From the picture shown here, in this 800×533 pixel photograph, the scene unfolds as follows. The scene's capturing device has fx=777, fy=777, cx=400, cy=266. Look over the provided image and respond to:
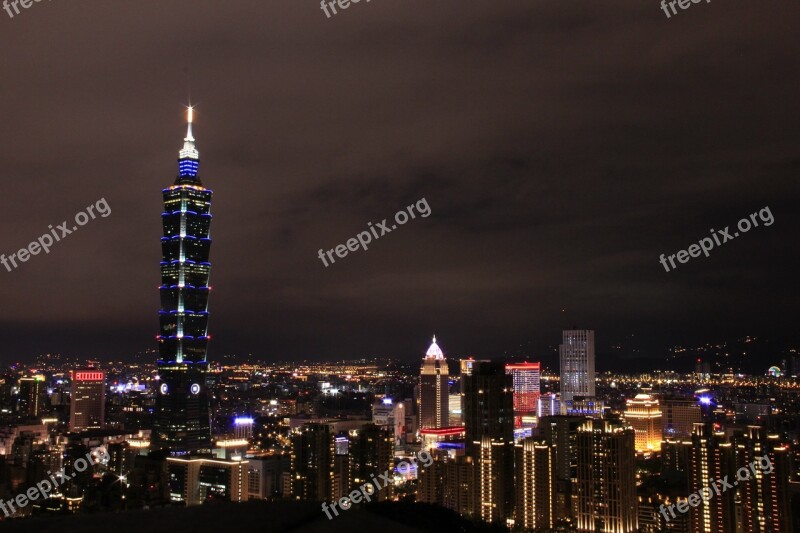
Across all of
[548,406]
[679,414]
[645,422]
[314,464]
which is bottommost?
[314,464]

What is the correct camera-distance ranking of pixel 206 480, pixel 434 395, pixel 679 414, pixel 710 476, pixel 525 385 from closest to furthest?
pixel 710 476, pixel 206 480, pixel 679 414, pixel 434 395, pixel 525 385

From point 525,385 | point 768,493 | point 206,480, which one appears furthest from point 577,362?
point 768,493

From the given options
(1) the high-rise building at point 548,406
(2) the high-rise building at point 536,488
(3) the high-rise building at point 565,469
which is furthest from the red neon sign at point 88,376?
(2) the high-rise building at point 536,488

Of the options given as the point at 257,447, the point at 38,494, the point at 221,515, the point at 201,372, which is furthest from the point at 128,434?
the point at 221,515

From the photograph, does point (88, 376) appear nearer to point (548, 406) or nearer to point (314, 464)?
point (548, 406)

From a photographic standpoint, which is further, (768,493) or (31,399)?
(31,399)

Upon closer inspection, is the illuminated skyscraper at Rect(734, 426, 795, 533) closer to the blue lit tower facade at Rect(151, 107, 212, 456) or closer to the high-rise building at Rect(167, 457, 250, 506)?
the high-rise building at Rect(167, 457, 250, 506)
